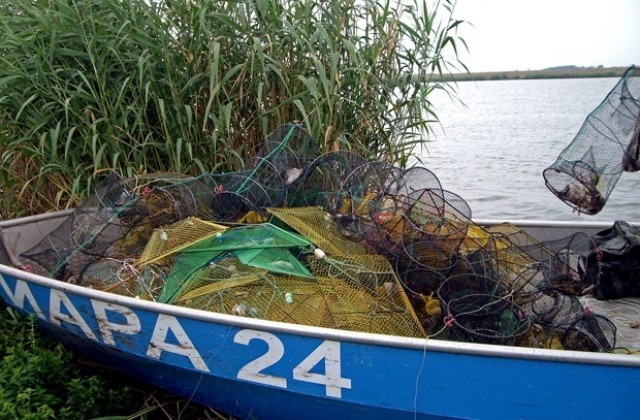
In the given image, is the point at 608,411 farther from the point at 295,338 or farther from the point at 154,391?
the point at 154,391

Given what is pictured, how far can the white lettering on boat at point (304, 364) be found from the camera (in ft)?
8.55

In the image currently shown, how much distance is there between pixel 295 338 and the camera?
2.62 m

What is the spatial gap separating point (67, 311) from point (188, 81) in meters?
1.82

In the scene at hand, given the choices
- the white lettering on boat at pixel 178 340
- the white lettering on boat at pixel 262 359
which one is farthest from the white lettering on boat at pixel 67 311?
the white lettering on boat at pixel 262 359

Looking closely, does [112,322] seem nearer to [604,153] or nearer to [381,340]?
[381,340]

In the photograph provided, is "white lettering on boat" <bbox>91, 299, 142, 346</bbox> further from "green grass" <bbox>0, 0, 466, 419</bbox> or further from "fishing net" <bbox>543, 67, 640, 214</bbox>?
"fishing net" <bbox>543, 67, 640, 214</bbox>

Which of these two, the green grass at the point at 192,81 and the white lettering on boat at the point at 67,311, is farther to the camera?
the green grass at the point at 192,81

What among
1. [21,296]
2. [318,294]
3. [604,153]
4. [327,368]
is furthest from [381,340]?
[21,296]

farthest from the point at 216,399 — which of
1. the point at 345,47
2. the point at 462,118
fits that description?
the point at 462,118

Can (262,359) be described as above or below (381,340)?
below

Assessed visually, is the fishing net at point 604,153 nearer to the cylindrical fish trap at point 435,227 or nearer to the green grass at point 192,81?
the cylindrical fish trap at point 435,227

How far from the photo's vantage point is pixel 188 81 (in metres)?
4.27

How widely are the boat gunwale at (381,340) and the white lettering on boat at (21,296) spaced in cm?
59

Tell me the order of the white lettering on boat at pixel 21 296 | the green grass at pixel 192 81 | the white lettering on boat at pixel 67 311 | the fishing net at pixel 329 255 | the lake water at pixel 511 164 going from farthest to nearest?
the lake water at pixel 511 164
the green grass at pixel 192 81
the white lettering on boat at pixel 21 296
the white lettering on boat at pixel 67 311
the fishing net at pixel 329 255
